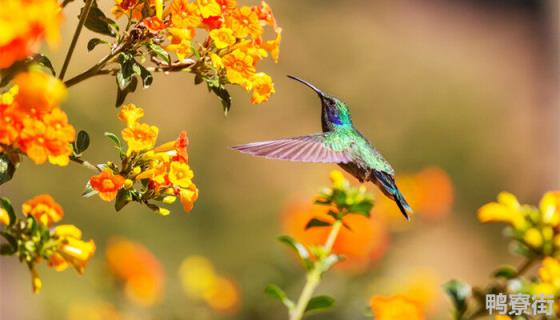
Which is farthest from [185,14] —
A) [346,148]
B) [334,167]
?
[334,167]

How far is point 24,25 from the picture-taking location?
0.77 meters

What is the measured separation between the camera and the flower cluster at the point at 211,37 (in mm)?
1019

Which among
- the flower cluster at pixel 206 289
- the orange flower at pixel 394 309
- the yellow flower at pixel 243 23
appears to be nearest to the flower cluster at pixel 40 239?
the yellow flower at pixel 243 23

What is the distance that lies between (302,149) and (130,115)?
1.22 ft

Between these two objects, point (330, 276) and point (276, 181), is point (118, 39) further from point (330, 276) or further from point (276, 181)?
point (276, 181)

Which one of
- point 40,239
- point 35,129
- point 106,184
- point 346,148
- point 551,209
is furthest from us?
point 346,148

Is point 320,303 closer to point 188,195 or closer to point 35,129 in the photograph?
point 188,195

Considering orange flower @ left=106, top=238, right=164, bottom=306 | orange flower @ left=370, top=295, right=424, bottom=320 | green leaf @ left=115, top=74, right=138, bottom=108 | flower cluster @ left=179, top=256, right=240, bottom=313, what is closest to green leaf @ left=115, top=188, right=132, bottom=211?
green leaf @ left=115, top=74, right=138, bottom=108

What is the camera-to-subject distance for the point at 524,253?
135cm

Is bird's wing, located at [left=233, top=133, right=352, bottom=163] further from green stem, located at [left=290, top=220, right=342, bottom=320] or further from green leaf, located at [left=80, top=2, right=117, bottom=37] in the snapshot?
green leaf, located at [left=80, top=2, right=117, bottom=37]

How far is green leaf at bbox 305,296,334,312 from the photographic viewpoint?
129cm

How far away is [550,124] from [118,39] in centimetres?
557

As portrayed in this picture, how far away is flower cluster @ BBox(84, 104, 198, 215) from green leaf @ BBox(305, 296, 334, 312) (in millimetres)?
329

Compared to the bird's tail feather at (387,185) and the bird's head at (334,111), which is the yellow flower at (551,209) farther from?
the bird's head at (334,111)
